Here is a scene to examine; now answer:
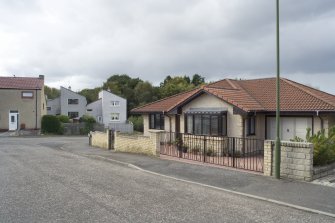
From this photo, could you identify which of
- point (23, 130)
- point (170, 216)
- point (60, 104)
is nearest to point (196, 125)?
point (170, 216)

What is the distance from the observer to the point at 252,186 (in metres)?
10.7

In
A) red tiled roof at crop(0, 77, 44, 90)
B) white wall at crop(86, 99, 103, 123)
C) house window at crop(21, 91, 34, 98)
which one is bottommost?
white wall at crop(86, 99, 103, 123)

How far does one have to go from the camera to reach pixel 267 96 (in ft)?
70.4

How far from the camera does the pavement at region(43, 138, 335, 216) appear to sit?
29.6 feet

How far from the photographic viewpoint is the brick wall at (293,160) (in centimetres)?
1133

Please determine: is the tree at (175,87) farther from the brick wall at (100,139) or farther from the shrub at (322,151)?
the shrub at (322,151)

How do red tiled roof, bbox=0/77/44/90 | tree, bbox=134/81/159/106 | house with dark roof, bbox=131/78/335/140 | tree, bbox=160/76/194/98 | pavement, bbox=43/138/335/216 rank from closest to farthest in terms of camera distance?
pavement, bbox=43/138/335/216, house with dark roof, bbox=131/78/335/140, red tiled roof, bbox=0/77/44/90, tree, bbox=160/76/194/98, tree, bbox=134/81/159/106

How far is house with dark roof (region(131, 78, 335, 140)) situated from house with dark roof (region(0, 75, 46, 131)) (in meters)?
28.3

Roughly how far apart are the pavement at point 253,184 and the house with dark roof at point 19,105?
110 ft

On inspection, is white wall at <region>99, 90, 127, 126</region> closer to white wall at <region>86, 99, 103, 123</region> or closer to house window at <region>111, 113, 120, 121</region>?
house window at <region>111, 113, 120, 121</region>

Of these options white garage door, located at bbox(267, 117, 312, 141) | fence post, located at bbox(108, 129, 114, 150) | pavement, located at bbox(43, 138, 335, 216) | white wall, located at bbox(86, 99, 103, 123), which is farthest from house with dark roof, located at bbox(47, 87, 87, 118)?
pavement, located at bbox(43, 138, 335, 216)

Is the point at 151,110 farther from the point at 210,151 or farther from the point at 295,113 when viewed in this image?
the point at 295,113

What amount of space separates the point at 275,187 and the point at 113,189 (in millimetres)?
4857

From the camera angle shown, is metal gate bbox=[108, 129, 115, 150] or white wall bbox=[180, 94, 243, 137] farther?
metal gate bbox=[108, 129, 115, 150]
